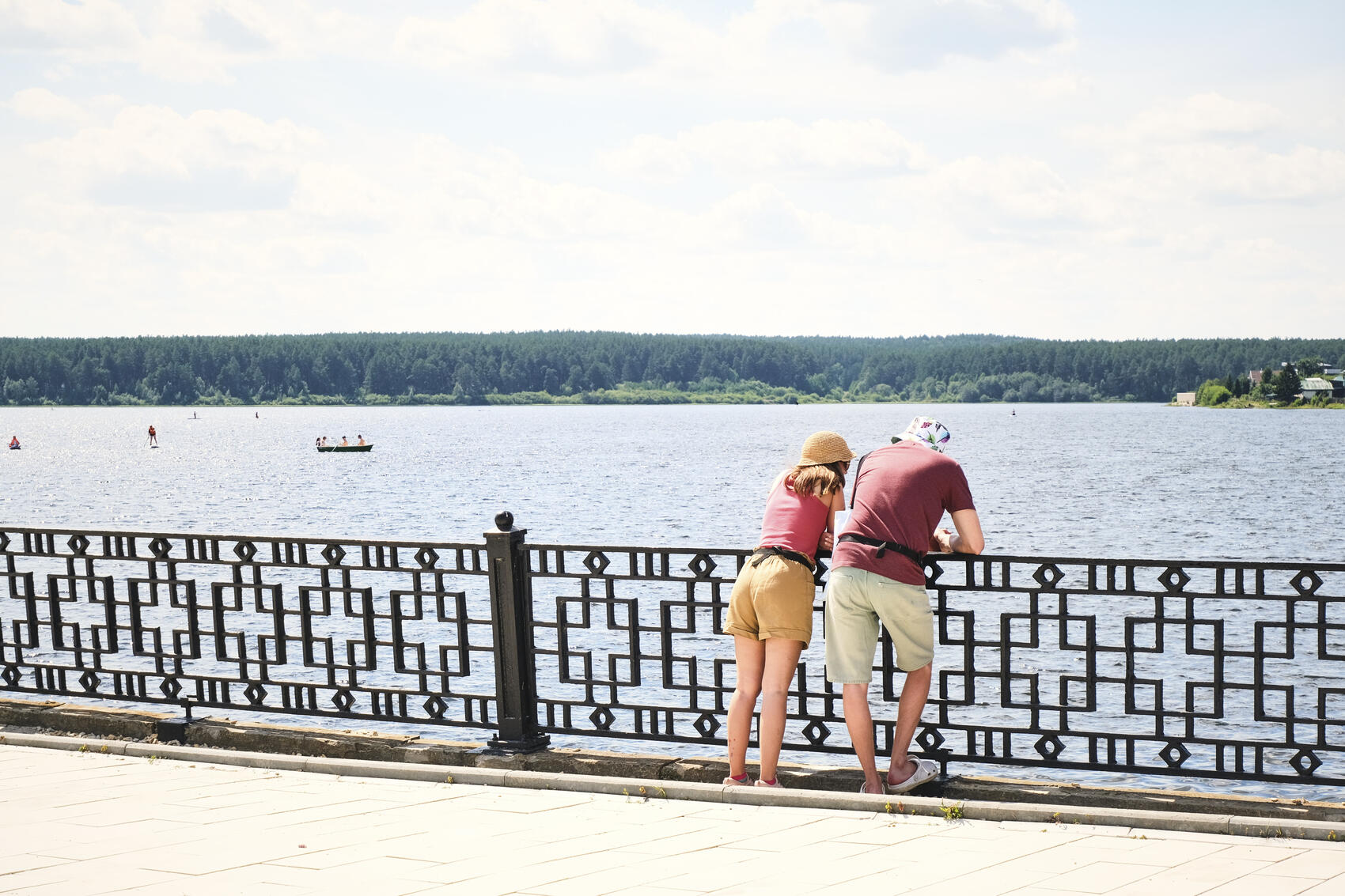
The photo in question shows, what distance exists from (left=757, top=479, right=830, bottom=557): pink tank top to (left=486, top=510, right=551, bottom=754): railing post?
139 centimetres

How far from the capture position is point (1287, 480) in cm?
6181

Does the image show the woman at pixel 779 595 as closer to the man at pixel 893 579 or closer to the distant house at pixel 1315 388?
the man at pixel 893 579

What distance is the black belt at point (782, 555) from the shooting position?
618 cm

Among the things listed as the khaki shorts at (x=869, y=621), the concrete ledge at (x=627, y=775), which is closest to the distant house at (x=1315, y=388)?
the concrete ledge at (x=627, y=775)

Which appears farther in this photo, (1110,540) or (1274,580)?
(1110,540)

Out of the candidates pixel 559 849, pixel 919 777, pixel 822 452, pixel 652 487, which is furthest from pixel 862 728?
pixel 652 487

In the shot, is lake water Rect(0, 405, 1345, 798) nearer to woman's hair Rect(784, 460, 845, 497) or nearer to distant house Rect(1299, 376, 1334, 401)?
woman's hair Rect(784, 460, 845, 497)

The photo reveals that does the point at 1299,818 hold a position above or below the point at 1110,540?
above

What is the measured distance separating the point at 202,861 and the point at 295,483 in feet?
217

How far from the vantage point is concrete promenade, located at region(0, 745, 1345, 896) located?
4715mm

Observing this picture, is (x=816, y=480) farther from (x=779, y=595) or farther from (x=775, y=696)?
(x=775, y=696)

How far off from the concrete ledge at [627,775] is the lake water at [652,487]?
2126mm

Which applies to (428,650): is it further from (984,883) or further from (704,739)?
(984,883)

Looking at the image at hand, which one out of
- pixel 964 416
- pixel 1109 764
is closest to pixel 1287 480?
pixel 1109 764
